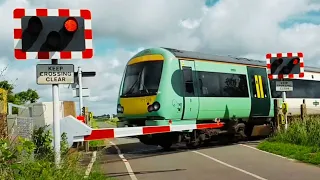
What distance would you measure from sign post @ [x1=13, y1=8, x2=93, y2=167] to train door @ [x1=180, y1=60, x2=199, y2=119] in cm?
936

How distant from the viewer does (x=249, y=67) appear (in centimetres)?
2088

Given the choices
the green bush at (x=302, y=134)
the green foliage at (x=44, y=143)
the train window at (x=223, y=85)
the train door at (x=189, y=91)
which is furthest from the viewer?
the train window at (x=223, y=85)

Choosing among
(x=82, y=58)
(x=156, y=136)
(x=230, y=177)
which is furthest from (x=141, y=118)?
(x=82, y=58)

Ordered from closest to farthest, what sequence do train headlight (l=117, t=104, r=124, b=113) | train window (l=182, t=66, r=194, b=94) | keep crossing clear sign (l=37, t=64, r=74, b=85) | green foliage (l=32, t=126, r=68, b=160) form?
keep crossing clear sign (l=37, t=64, r=74, b=85)
green foliage (l=32, t=126, r=68, b=160)
train window (l=182, t=66, r=194, b=94)
train headlight (l=117, t=104, r=124, b=113)

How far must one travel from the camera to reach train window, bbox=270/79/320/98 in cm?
2244

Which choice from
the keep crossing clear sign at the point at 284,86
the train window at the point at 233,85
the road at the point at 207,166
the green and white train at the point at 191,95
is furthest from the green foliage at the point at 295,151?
the train window at the point at 233,85

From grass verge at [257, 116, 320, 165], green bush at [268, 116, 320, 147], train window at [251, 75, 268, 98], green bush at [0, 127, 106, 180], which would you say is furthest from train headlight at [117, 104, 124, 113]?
green bush at [0, 127, 106, 180]

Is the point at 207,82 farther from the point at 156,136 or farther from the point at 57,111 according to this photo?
the point at 57,111

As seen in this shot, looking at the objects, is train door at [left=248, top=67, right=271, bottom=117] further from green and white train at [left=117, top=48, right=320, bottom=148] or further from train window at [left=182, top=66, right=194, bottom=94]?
train window at [left=182, top=66, right=194, bottom=94]

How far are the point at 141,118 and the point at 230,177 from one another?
638 centimetres

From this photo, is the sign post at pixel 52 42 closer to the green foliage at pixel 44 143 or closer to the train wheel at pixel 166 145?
the green foliage at pixel 44 143

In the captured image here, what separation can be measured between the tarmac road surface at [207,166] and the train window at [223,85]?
105 inches

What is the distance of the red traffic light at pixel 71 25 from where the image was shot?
25.1 feet
